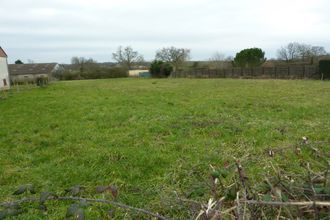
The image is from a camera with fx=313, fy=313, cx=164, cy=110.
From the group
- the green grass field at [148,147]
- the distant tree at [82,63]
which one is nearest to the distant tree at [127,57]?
the distant tree at [82,63]

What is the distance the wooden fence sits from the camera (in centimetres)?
2889

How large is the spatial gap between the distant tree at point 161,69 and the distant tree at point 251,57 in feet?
32.1

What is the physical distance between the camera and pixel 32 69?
2325 inches

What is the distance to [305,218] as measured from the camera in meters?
1.63

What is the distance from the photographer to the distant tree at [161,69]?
43656mm

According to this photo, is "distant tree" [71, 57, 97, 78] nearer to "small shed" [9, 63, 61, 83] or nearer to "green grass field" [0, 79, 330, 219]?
"small shed" [9, 63, 61, 83]

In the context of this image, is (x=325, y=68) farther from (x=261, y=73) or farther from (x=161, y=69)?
(x=161, y=69)

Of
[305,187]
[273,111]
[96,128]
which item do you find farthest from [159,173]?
[273,111]

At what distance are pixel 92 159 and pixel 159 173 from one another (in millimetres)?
1266

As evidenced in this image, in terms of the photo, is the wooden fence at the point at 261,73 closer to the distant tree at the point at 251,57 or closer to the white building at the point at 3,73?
the distant tree at the point at 251,57

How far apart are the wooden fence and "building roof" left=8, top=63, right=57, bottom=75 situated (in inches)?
1095

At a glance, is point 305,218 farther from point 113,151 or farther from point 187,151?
point 113,151

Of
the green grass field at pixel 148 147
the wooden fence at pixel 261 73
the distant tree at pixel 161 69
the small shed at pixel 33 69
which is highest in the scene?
the small shed at pixel 33 69

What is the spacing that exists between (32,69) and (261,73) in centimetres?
4362
